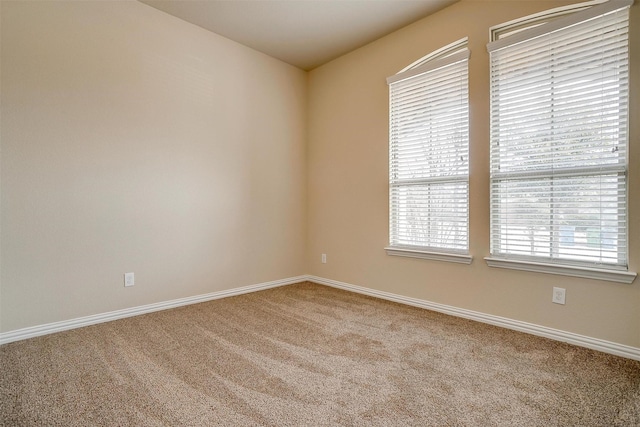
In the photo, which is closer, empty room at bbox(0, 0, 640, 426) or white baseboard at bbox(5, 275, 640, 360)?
empty room at bbox(0, 0, 640, 426)

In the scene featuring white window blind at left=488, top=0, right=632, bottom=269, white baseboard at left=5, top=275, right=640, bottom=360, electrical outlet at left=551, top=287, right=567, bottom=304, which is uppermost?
white window blind at left=488, top=0, right=632, bottom=269

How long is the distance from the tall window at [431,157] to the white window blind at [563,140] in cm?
27

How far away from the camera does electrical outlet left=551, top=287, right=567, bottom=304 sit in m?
2.29

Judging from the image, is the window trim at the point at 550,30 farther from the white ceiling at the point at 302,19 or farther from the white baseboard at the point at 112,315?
the white baseboard at the point at 112,315

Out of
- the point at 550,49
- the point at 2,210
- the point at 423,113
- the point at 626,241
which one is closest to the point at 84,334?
the point at 2,210

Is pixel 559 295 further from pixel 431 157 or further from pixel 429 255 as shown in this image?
pixel 431 157

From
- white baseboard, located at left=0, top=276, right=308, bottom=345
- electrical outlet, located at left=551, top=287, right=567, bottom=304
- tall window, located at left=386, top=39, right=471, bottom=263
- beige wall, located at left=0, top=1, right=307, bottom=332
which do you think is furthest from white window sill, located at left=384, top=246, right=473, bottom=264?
white baseboard, located at left=0, top=276, right=308, bottom=345

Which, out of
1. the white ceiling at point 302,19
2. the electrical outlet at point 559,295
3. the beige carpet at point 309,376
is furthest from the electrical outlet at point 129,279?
the electrical outlet at point 559,295

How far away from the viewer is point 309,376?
182cm

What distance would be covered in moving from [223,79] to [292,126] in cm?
103

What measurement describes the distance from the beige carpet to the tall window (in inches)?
31.3

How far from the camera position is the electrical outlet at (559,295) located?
229 centimetres

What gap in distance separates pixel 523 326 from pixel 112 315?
3.38m

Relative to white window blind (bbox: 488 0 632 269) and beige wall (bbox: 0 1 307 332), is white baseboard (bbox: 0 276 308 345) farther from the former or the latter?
white window blind (bbox: 488 0 632 269)
